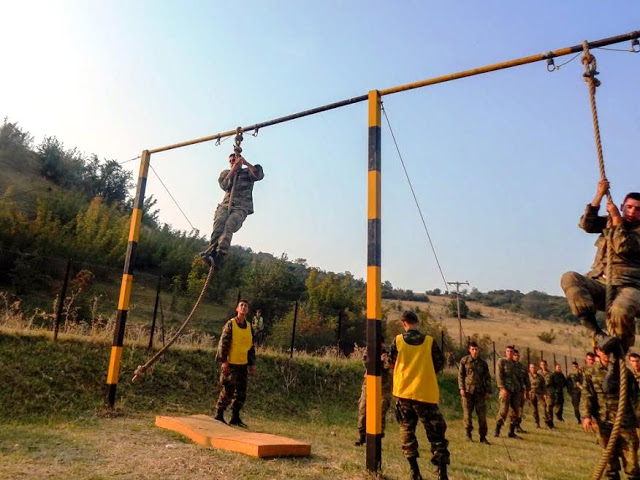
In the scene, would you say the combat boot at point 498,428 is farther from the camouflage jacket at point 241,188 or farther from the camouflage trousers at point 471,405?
the camouflage jacket at point 241,188

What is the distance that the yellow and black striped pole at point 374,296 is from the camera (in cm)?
547

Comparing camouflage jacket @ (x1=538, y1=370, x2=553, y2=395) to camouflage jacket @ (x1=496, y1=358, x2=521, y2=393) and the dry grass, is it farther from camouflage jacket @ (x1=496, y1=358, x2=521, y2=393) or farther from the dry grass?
the dry grass

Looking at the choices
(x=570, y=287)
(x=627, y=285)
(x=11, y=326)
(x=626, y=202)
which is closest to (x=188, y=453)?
(x=570, y=287)

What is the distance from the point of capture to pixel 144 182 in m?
9.80

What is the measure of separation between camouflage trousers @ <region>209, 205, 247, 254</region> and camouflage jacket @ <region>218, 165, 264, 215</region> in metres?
→ 0.11

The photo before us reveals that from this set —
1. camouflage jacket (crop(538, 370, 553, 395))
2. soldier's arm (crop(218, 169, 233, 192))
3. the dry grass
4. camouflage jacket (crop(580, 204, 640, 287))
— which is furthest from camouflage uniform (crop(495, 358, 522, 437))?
camouflage jacket (crop(580, 204, 640, 287))

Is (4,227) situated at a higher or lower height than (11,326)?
higher

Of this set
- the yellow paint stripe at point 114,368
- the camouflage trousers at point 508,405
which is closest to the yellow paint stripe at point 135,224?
the yellow paint stripe at point 114,368

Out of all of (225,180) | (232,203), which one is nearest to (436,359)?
(232,203)

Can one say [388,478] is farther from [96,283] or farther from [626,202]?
[96,283]

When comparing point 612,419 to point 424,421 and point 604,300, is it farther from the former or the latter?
point 604,300

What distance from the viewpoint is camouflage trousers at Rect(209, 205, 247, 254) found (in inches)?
310

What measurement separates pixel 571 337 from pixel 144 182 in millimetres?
61513

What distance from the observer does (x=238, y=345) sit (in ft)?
28.9
